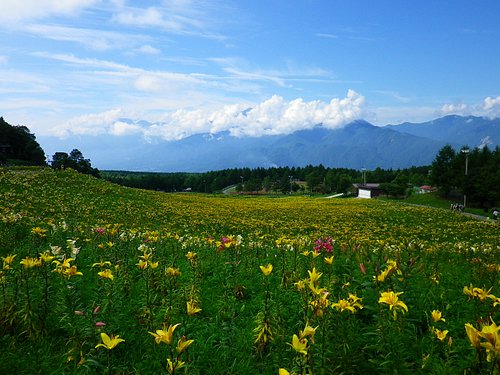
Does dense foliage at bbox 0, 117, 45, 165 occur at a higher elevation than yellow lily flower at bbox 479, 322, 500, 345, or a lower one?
higher

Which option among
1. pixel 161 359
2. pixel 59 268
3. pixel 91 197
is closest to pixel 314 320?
pixel 161 359

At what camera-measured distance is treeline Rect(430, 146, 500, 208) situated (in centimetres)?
4562

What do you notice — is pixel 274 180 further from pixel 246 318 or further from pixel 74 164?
pixel 246 318

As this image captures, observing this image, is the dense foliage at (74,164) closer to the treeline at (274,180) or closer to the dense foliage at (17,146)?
the dense foliage at (17,146)

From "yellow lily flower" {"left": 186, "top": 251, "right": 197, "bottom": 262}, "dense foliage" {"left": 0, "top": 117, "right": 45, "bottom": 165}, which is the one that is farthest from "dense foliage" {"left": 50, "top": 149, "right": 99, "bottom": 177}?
"yellow lily flower" {"left": 186, "top": 251, "right": 197, "bottom": 262}

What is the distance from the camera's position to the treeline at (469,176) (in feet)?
150

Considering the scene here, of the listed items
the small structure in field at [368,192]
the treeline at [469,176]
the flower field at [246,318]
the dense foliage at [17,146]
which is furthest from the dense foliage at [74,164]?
the flower field at [246,318]

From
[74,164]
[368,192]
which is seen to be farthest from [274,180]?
[74,164]

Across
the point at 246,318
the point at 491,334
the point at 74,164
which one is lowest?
the point at 246,318

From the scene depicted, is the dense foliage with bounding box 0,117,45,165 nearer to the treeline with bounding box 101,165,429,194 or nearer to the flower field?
the treeline with bounding box 101,165,429,194

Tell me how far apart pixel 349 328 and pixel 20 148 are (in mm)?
72807

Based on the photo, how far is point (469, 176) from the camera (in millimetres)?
48438

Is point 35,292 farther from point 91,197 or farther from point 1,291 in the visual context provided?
point 91,197

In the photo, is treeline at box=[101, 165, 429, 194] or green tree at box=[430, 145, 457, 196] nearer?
green tree at box=[430, 145, 457, 196]
